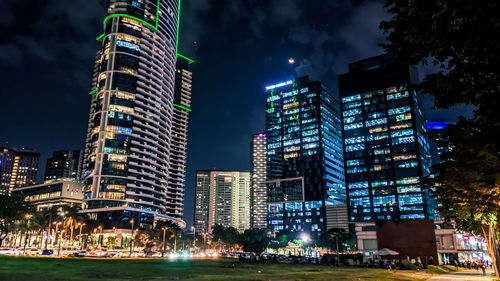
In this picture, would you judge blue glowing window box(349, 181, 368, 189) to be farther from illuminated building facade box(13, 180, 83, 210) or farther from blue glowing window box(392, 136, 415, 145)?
illuminated building facade box(13, 180, 83, 210)

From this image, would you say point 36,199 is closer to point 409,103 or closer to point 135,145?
point 135,145

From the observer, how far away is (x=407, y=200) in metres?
172

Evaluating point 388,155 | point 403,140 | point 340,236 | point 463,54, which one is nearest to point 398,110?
point 403,140

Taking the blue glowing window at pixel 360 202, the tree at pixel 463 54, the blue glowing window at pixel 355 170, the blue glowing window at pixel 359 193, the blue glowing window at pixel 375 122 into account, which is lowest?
the tree at pixel 463 54

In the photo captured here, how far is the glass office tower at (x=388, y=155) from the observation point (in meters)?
174

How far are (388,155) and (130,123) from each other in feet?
441

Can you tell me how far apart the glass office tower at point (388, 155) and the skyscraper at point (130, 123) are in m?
107

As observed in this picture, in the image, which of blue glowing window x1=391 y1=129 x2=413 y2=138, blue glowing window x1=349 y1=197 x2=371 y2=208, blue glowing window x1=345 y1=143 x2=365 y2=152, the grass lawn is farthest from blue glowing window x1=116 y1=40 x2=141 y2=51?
blue glowing window x1=391 y1=129 x2=413 y2=138

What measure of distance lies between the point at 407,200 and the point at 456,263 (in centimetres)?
11270

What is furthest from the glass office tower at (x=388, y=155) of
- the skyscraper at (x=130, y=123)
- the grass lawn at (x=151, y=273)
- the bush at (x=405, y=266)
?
the grass lawn at (x=151, y=273)

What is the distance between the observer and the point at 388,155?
606 ft

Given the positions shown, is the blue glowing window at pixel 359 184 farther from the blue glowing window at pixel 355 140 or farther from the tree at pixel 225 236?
the tree at pixel 225 236

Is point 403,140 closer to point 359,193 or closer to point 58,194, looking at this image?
point 359,193

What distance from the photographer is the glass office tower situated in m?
174
